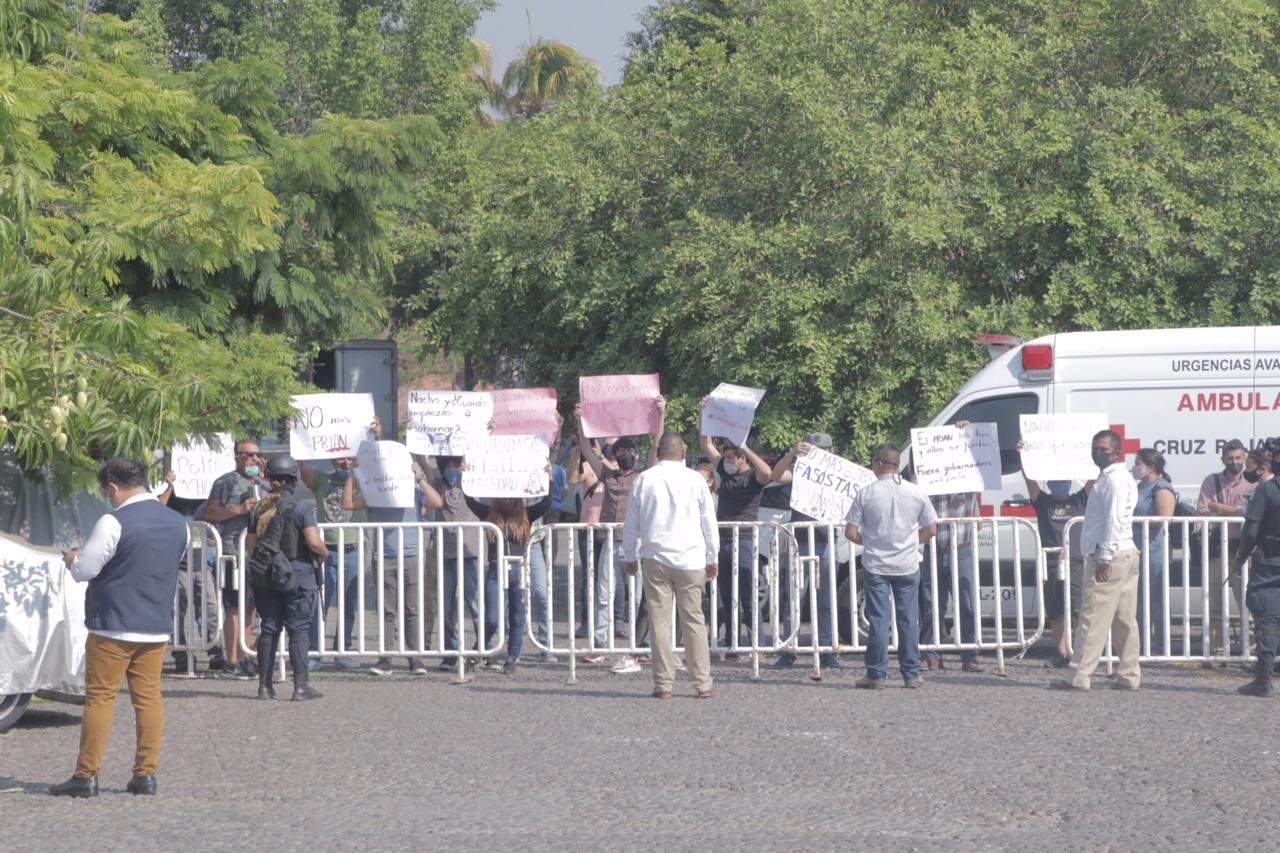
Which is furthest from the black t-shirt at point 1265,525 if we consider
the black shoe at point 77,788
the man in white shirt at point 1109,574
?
the black shoe at point 77,788

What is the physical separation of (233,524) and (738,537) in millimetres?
3732

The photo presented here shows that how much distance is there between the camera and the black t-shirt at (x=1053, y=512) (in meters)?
12.4

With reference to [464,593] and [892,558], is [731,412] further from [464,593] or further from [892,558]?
[464,593]

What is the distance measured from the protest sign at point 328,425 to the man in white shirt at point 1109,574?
5.36 m

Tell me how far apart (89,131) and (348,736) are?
5.03m

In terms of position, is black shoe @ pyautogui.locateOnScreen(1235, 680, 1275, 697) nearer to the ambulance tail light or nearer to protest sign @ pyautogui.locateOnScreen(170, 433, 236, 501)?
the ambulance tail light

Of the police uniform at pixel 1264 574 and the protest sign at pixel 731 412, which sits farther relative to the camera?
the protest sign at pixel 731 412

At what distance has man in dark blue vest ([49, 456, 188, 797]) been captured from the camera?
298 inches

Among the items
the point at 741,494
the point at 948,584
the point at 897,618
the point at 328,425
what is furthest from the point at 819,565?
the point at 328,425

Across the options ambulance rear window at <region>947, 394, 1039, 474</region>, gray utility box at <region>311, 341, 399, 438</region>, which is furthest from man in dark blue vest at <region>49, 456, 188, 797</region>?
gray utility box at <region>311, 341, 399, 438</region>

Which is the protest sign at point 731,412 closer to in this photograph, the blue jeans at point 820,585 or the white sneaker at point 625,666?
the blue jeans at point 820,585

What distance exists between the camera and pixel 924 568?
1198cm

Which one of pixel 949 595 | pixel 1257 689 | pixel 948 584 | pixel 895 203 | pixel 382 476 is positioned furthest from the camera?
pixel 895 203

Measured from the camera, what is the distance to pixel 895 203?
16.6 meters
